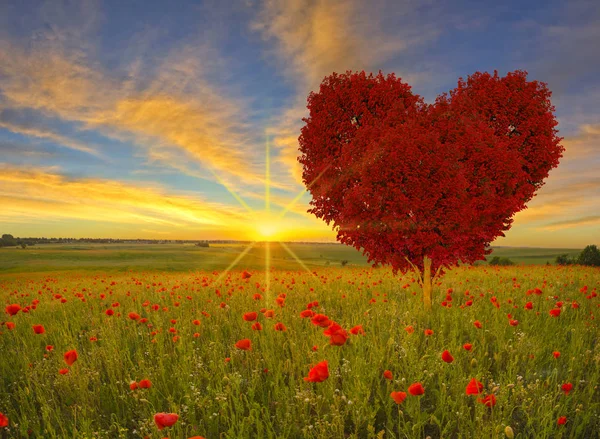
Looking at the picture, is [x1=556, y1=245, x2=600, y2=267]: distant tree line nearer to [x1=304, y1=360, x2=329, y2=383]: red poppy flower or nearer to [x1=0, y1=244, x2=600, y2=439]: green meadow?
[x1=0, y1=244, x2=600, y2=439]: green meadow

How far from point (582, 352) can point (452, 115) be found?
6.05 meters

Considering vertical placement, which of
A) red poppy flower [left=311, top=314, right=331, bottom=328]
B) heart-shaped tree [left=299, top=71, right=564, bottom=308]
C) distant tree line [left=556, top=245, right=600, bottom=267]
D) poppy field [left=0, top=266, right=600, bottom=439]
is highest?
heart-shaped tree [left=299, top=71, right=564, bottom=308]

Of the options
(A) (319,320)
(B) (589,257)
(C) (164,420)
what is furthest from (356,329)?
(B) (589,257)

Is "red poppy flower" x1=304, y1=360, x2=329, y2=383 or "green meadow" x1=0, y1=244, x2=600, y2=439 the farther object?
"green meadow" x1=0, y1=244, x2=600, y2=439

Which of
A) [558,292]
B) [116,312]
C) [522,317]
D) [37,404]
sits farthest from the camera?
[558,292]

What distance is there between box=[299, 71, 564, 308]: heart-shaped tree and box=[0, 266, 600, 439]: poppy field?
1.83m

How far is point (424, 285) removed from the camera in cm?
1019

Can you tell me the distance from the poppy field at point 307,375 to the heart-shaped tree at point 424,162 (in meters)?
1.83

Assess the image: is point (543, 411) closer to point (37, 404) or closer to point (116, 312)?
point (37, 404)

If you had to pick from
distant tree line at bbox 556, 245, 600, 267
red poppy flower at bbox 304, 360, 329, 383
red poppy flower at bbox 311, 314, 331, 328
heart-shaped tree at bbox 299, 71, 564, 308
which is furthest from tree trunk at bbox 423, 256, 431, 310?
distant tree line at bbox 556, 245, 600, 267

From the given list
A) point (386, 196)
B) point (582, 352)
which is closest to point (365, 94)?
point (386, 196)

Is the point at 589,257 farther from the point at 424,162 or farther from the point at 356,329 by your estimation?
the point at 356,329

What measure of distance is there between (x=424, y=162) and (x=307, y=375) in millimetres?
5680

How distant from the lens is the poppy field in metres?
4.21
